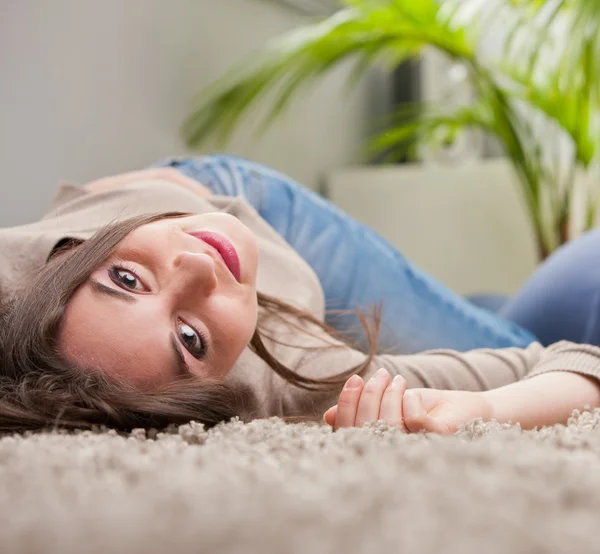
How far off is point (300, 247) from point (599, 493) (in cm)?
92

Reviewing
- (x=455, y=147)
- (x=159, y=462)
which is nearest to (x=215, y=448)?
(x=159, y=462)

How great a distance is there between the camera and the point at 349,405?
572 mm

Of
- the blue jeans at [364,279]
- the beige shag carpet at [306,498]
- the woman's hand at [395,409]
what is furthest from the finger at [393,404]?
the blue jeans at [364,279]

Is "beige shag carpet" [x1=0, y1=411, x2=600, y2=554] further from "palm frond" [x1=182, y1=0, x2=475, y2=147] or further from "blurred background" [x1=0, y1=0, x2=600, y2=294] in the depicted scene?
"palm frond" [x1=182, y1=0, x2=475, y2=147]

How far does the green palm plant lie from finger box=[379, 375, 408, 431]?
1.37 metres

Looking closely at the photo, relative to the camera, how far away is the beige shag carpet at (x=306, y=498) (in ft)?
0.82

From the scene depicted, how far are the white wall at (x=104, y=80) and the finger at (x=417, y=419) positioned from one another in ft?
3.80

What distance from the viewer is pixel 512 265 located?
245cm

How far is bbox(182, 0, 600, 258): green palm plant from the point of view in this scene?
6.11 ft

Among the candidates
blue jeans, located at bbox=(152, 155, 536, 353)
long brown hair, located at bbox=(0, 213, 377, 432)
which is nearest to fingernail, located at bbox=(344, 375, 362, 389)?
long brown hair, located at bbox=(0, 213, 377, 432)

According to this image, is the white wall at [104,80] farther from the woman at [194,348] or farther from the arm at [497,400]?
the arm at [497,400]

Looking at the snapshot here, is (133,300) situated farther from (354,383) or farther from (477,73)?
(477,73)

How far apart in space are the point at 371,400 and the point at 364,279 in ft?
1.97

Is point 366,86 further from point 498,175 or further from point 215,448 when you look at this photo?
point 215,448
